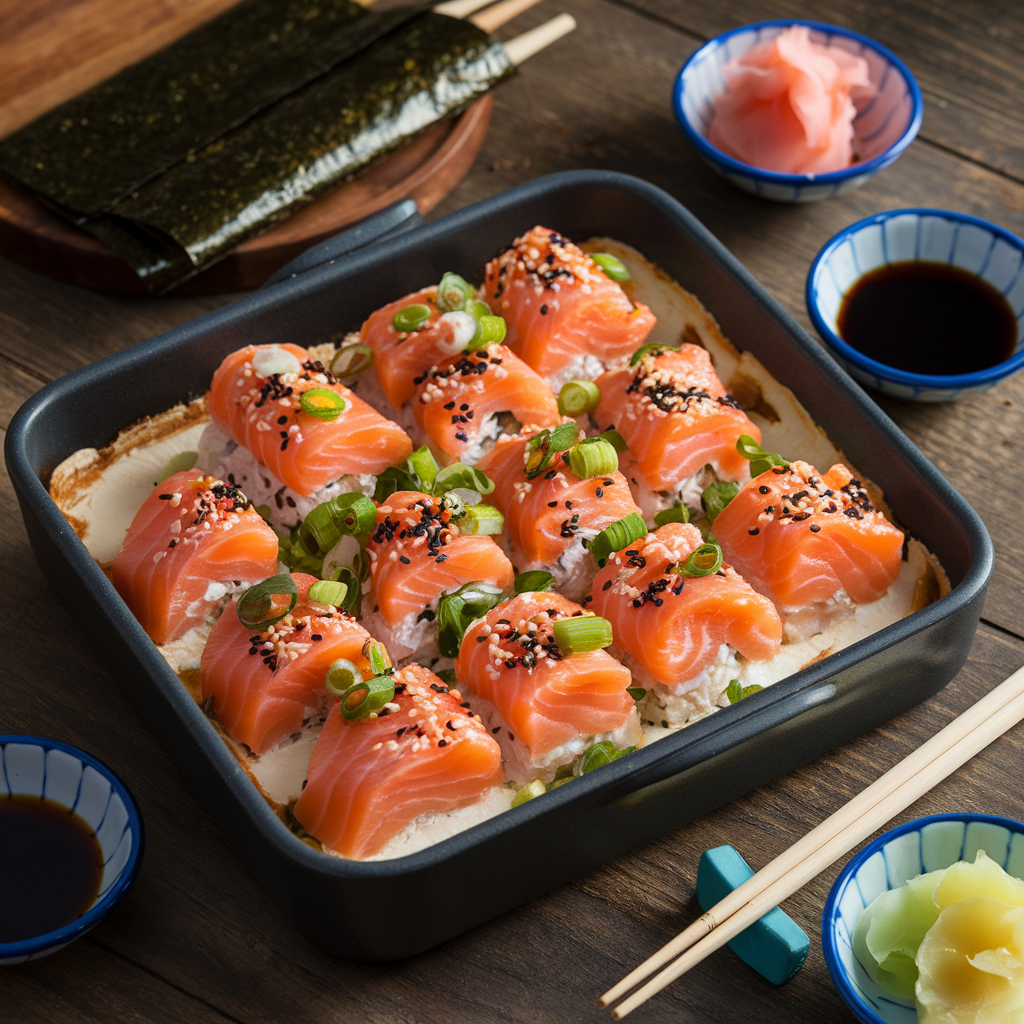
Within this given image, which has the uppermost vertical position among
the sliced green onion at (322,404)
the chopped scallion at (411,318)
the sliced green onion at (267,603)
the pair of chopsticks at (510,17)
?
the pair of chopsticks at (510,17)

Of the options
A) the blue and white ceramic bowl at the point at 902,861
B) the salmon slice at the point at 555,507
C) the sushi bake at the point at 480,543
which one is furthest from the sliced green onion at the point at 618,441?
the blue and white ceramic bowl at the point at 902,861

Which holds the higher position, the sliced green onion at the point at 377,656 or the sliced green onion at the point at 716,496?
the sliced green onion at the point at 377,656

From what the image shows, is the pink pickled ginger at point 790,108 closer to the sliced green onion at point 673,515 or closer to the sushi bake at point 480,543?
the sushi bake at point 480,543

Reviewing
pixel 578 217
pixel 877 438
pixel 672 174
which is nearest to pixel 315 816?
pixel 877 438

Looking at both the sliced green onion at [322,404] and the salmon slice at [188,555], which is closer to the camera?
the salmon slice at [188,555]

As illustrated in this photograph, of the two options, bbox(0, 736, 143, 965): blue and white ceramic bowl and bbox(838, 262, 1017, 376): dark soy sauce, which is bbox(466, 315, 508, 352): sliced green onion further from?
bbox(0, 736, 143, 965): blue and white ceramic bowl

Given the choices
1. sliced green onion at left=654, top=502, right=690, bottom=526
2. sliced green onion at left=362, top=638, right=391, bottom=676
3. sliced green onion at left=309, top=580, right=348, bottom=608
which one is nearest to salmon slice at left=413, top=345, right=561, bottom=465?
sliced green onion at left=654, top=502, right=690, bottom=526

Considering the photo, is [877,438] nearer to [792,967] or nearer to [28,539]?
[792,967]
